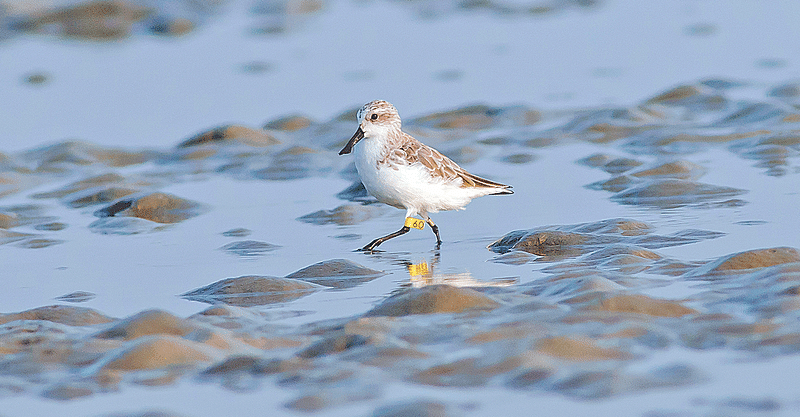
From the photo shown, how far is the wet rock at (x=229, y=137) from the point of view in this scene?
1029 centimetres

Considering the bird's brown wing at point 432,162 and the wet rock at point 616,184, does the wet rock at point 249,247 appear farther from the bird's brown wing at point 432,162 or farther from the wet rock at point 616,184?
the wet rock at point 616,184

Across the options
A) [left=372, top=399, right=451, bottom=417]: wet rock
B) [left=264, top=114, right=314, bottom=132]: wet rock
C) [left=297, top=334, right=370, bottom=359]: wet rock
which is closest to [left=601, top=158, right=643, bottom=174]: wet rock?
[left=264, top=114, right=314, bottom=132]: wet rock

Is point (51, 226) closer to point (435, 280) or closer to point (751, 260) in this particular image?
point (435, 280)

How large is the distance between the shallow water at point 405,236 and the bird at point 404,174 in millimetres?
313

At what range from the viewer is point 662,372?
3.79 meters

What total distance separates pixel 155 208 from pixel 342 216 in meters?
1.60

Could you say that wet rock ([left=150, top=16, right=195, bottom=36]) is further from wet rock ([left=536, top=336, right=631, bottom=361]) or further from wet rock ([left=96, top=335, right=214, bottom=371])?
wet rock ([left=536, top=336, right=631, bottom=361])

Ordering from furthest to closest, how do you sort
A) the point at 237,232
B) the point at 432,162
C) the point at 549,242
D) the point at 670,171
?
the point at 670,171 < the point at 237,232 < the point at 432,162 < the point at 549,242

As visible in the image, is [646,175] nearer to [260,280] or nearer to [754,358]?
[260,280]

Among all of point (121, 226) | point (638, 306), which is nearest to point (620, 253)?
point (638, 306)

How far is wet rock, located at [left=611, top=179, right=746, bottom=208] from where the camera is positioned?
24.0ft

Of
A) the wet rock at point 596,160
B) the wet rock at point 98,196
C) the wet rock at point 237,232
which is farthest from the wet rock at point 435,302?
the wet rock at point 98,196

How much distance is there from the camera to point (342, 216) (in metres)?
7.73

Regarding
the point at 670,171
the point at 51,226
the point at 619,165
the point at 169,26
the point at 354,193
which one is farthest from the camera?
the point at 169,26
